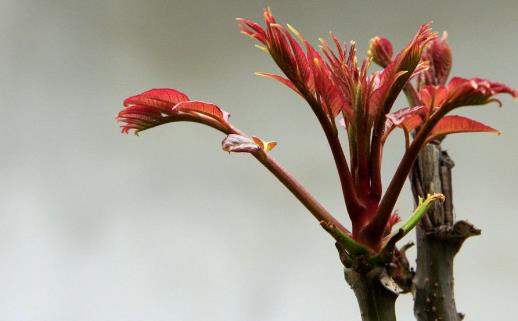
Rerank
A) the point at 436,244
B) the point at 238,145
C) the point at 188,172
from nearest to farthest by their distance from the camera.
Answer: the point at 238,145 < the point at 436,244 < the point at 188,172

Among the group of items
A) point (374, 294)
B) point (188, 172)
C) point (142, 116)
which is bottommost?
point (374, 294)

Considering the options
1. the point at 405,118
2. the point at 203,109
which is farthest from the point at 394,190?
the point at 203,109

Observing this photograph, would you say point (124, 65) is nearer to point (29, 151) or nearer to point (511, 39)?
point (29, 151)

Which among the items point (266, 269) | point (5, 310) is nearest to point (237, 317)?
point (266, 269)

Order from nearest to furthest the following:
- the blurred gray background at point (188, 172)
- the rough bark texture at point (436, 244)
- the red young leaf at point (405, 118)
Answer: the red young leaf at point (405, 118)
the rough bark texture at point (436, 244)
the blurred gray background at point (188, 172)

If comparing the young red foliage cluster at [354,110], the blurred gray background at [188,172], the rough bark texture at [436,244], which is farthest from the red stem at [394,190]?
the blurred gray background at [188,172]

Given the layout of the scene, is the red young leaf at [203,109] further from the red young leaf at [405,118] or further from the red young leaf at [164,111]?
the red young leaf at [405,118]

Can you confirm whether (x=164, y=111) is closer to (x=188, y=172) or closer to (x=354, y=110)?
(x=354, y=110)
